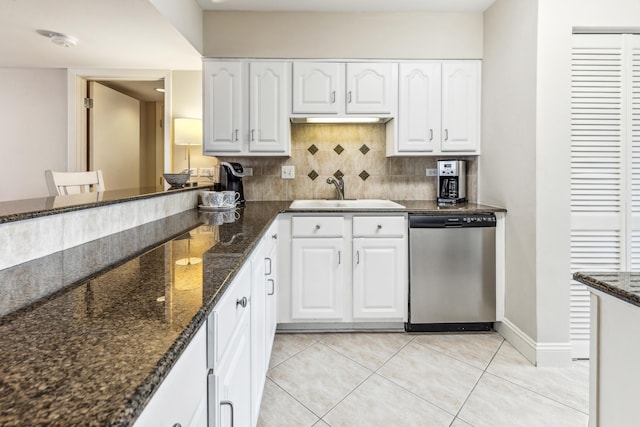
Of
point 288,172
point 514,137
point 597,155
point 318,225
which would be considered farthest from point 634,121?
point 288,172

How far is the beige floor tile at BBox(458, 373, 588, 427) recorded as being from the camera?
151 centimetres

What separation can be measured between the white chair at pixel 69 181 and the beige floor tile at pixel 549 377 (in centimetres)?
287

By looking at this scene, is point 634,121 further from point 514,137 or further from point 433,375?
point 433,375

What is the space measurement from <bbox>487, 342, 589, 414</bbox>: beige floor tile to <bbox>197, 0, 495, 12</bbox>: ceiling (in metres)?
2.49

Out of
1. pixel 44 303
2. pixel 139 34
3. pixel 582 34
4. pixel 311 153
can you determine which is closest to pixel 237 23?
pixel 139 34

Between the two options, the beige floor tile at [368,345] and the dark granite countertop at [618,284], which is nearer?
the dark granite countertop at [618,284]

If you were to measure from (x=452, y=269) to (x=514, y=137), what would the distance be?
37.8 inches

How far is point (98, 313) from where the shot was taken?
1.97 feet

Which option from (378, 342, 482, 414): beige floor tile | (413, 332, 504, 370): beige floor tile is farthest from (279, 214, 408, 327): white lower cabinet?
(378, 342, 482, 414): beige floor tile

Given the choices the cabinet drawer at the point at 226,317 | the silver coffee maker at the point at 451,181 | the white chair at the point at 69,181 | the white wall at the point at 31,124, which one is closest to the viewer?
the cabinet drawer at the point at 226,317

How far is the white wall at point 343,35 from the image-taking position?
261 cm

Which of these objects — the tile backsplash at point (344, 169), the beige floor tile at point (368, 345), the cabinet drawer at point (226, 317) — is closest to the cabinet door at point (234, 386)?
the cabinet drawer at point (226, 317)

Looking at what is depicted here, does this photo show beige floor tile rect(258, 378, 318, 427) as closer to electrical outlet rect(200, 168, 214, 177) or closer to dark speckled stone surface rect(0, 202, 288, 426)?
Result: dark speckled stone surface rect(0, 202, 288, 426)

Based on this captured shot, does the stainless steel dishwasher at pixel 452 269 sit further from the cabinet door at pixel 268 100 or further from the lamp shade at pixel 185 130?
the lamp shade at pixel 185 130
